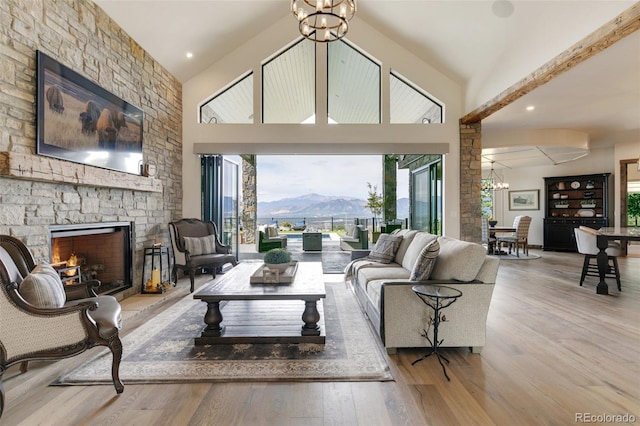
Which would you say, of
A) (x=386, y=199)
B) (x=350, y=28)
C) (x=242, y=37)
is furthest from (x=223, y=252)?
(x=386, y=199)

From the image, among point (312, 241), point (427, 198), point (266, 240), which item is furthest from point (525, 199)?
point (266, 240)

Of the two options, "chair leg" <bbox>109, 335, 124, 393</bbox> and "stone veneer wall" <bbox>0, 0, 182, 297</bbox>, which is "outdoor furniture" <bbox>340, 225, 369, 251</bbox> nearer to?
"stone veneer wall" <bbox>0, 0, 182, 297</bbox>

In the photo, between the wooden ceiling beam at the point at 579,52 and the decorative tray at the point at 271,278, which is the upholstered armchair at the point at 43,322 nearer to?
the decorative tray at the point at 271,278

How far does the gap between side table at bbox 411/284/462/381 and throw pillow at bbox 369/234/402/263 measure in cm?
167

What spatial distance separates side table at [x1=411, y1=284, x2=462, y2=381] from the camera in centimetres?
238

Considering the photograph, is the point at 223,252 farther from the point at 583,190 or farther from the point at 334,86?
the point at 583,190

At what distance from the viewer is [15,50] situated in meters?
2.60

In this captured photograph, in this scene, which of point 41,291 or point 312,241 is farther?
point 312,241

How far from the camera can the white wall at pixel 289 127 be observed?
229 inches

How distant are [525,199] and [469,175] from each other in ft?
18.7

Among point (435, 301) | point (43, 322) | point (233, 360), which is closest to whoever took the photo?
point (43, 322)

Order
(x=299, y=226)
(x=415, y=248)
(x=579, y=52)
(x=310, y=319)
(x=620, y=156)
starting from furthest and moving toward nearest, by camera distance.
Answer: (x=299, y=226) < (x=620, y=156) < (x=415, y=248) < (x=579, y=52) < (x=310, y=319)

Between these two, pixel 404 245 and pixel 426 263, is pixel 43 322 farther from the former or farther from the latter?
pixel 404 245

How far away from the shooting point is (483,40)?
15.5 feet
